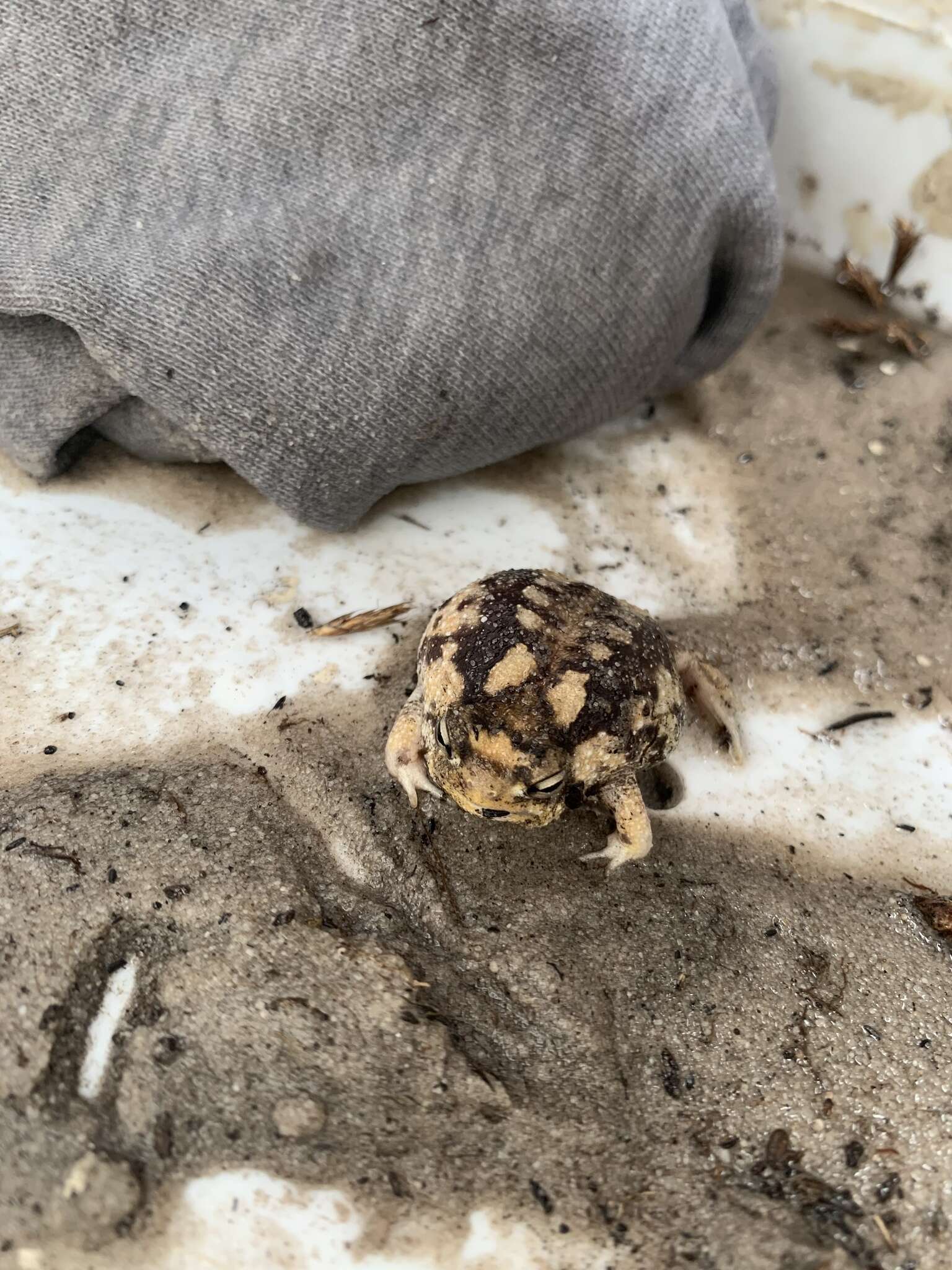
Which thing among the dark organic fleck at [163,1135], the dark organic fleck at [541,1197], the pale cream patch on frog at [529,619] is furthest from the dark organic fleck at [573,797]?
the dark organic fleck at [163,1135]

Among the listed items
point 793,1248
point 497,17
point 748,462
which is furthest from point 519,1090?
point 497,17

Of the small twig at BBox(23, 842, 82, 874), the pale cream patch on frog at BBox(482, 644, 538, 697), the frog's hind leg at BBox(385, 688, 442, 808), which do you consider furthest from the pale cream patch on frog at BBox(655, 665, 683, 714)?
the small twig at BBox(23, 842, 82, 874)

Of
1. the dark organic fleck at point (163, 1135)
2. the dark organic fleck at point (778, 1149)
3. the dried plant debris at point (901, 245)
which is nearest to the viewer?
the dark organic fleck at point (163, 1135)

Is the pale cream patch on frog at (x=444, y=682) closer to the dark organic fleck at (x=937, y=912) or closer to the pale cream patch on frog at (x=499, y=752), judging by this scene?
the pale cream patch on frog at (x=499, y=752)

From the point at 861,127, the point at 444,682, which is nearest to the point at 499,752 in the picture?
the point at 444,682

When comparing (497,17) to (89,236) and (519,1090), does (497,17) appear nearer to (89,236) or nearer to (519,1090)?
(89,236)

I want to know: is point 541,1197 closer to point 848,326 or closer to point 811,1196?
point 811,1196
